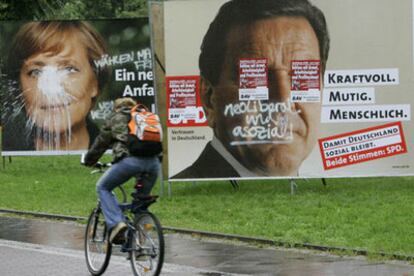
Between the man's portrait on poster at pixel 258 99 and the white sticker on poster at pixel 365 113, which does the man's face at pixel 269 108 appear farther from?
the white sticker on poster at pixel 365 113

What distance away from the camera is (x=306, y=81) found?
16281 mm

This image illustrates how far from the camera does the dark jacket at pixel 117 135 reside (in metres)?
9.35

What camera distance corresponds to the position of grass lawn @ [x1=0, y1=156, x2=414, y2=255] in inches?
477

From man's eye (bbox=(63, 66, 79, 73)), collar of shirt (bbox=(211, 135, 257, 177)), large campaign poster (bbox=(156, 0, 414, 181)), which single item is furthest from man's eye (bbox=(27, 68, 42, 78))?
collar of shirt (bbox=(211, 135, 257, 177))

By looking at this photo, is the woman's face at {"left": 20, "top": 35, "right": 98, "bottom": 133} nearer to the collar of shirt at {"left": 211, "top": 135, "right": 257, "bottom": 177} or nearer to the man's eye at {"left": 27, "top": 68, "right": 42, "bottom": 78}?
the man's eye at {"left": 27, "top": 68, "right": 42, "bottom": 78}

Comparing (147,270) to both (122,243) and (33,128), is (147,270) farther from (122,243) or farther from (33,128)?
(33,128)

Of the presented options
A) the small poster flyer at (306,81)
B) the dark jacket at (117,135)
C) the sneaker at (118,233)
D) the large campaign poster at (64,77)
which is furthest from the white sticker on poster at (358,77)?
the sneaker at (118,233)

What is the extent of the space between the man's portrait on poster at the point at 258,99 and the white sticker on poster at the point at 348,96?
22cm

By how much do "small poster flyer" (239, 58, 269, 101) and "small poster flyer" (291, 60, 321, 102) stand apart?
1.49ft

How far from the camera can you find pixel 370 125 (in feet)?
53.7

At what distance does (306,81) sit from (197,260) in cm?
625

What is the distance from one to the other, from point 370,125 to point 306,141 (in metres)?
1.07

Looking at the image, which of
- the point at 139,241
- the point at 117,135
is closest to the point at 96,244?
the point at 139,241

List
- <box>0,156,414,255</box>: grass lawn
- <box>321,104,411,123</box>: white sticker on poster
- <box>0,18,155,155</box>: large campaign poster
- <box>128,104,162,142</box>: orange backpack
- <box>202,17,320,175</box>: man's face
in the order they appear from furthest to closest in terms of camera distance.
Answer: <box>0,18,155,155</box>: large campaign poster < <box>321,104,411,123</box>: white sticker on poster < <box>202,17,320,175</box>: man's face < <box>0,156,414,255</box>: grass lawn < <box>128,104,162,142</box>: orange backpack
